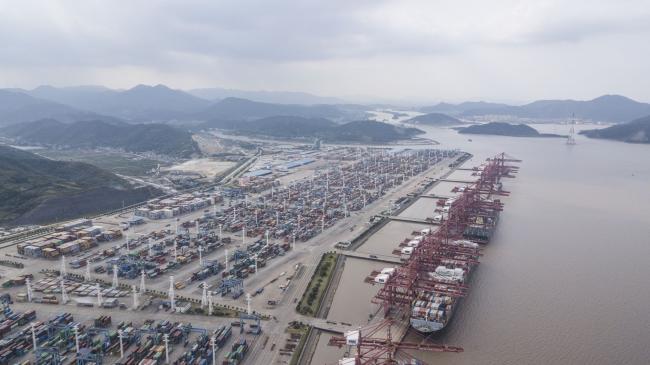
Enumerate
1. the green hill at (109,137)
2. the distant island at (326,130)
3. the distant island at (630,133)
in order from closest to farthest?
1. the green hill at (109,137)
2. the distant island at (630,133)
3. the distant island at (326,130)

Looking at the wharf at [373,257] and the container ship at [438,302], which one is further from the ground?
the container ship at [438,302]

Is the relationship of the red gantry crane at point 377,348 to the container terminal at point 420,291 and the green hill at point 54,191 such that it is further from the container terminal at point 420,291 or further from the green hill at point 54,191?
the green hill at point 54,191

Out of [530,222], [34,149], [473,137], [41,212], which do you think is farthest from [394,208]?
[473,137]

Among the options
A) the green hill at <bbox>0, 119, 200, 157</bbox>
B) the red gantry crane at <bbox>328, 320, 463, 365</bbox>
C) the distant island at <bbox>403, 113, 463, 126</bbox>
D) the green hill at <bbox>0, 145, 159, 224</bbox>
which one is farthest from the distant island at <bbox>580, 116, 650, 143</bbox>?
the red gantry crane at <bbox>328, 320, 463, 365</bbox>

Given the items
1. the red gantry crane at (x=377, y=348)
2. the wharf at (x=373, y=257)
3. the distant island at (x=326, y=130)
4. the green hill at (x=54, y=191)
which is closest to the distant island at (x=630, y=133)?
the distant island at (x=326, y=130)

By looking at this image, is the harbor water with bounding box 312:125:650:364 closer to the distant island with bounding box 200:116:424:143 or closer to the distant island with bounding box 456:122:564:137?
the distant island with bounding box 200:116:424:143

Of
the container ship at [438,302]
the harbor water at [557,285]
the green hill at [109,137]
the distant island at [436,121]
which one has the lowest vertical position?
the harbor water at [557,285]
